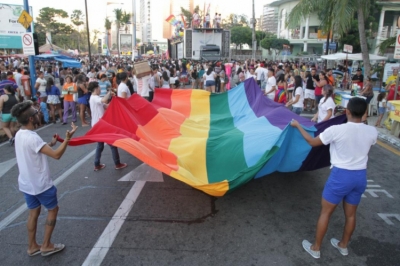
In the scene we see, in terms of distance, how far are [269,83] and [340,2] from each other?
16.8 feet

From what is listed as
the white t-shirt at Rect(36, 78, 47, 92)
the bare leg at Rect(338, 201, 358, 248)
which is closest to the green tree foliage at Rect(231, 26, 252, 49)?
the white t-shirt at Rect(36, 78, 47, 92)

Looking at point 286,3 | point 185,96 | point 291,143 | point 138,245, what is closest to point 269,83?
point 185,96

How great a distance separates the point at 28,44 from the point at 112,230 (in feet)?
32.1

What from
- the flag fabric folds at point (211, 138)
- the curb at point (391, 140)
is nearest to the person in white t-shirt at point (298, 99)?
the flag fabric folds at point (211, 138)

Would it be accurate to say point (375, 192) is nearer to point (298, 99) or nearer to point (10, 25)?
point (298, 99)

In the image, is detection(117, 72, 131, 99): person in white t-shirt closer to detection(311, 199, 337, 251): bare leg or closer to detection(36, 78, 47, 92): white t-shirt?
detection(36, 78, 47, 92): white t-shirt

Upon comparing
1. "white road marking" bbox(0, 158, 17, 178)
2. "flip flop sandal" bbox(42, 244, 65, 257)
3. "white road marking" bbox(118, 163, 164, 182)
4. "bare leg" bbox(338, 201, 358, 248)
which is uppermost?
"bare leg" bbox(338, 201, 358, 248)

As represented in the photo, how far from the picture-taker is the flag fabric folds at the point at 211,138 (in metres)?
4.21

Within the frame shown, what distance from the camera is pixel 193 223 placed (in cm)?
418

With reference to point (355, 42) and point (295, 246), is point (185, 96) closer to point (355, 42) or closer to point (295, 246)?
point (295, 246)

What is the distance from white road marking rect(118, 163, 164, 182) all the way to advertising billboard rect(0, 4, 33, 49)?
2436 centimetres

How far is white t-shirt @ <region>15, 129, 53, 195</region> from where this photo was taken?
321 cm

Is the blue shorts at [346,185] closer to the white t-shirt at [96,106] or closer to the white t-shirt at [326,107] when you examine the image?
the white t-shirt at [326,107]

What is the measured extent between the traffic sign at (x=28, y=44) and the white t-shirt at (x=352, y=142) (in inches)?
442
